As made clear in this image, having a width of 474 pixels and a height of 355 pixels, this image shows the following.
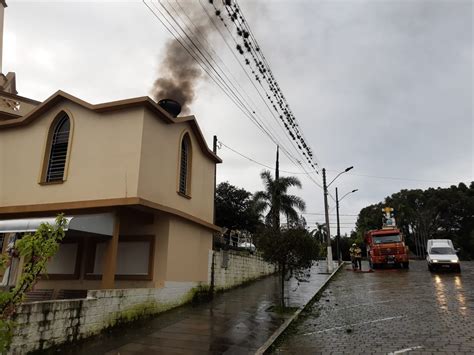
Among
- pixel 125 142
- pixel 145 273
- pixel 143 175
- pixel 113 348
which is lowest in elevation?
pixel 113 348

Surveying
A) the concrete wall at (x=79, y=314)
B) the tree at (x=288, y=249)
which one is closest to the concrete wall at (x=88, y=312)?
the concrete wall at (x=79, y=314)

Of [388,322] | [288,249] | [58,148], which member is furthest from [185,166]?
[388,322]

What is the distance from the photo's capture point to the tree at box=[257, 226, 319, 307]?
12.2 meters

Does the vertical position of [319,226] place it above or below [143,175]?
above

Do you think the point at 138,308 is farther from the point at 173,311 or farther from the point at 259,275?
the point at 259,275

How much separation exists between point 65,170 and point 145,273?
4052 mm

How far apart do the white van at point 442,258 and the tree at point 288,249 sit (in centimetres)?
1445

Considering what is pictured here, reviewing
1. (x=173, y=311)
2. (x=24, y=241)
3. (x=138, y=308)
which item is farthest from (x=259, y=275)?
(x=24, y=241)

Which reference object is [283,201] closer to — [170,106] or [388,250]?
[388,250]

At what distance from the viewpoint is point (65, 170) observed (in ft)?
38.5

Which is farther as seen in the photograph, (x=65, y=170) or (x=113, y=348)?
(x=65, y=170)

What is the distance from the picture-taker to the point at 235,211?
104 ft

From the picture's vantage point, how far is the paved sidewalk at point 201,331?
25.8ft

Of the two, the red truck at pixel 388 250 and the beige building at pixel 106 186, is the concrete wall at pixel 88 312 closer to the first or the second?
the beige building at pixel 106 186
